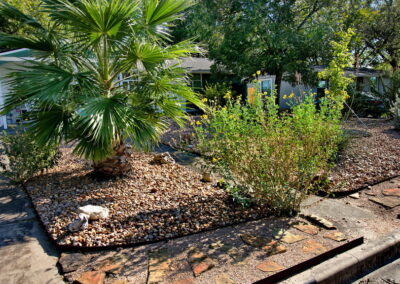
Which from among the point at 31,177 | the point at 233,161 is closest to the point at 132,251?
the point at 233,161

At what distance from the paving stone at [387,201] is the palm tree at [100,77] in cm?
313

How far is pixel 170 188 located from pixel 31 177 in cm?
271

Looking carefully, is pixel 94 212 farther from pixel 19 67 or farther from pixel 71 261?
pixel 19 67

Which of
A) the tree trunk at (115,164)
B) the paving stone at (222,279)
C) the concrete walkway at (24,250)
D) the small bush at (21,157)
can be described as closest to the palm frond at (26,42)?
the small bush at (21,157)

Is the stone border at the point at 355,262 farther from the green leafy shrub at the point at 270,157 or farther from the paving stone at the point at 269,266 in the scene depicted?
the green leafy shrub at the point at 270,157

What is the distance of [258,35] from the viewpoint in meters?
12.6

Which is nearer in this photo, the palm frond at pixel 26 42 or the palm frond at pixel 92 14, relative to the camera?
the palm frond at pixel 92 14

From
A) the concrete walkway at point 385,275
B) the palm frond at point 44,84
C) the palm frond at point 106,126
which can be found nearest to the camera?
the concrete walkway at point 385,275

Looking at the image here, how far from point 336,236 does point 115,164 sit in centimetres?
362

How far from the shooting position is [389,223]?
3.72 metres

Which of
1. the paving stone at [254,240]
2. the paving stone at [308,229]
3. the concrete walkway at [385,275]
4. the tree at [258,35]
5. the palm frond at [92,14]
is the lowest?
the concrete walkway at [385,275]

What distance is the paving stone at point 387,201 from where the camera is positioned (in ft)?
13.9

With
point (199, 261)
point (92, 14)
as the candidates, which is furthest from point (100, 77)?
point (199, 261)

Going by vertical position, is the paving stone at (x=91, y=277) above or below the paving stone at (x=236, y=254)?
below
